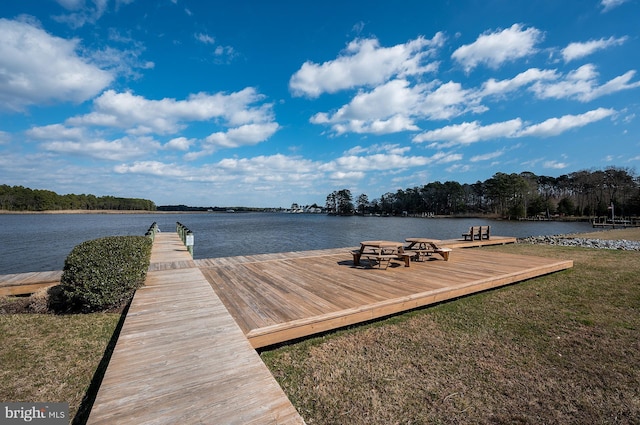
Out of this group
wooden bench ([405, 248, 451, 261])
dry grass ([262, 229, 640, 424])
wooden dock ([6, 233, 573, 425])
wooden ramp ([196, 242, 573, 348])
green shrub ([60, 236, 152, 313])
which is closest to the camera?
wooden dock ([6, 233, 573, 425])

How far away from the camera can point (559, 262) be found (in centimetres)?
801

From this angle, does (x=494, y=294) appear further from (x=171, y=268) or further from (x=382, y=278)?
(x=171, y=268)

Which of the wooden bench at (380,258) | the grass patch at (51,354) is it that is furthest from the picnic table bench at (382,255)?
the grass patch at (51,354)

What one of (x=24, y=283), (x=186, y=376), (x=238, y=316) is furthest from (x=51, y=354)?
(x=24, y=283)

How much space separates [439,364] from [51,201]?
402 feet

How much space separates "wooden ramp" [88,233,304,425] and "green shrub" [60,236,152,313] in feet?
4.14

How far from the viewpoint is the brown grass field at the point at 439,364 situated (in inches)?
103

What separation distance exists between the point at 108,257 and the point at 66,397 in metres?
2.87

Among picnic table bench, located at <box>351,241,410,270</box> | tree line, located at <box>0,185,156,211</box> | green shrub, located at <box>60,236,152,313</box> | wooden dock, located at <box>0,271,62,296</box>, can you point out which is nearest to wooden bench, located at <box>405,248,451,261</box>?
picnic table bench, located at <box>351,241,410,270</box>

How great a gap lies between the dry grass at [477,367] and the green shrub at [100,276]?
10.9ft

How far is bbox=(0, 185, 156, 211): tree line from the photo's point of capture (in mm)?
81125

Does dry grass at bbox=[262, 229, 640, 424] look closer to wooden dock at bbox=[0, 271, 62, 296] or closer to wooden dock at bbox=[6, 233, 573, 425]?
wooden dock at bbox=[6, 233, 573, 425]

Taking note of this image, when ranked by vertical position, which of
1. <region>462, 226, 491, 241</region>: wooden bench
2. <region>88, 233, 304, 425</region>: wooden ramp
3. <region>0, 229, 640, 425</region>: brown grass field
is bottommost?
<region>0, 229, 640, 425</region>: brown grass field

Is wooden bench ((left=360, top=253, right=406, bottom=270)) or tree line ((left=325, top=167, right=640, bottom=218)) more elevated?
tree line ((left=325, top=167, right=640, bottom=218))
